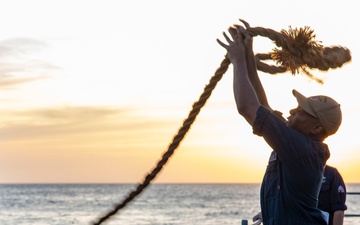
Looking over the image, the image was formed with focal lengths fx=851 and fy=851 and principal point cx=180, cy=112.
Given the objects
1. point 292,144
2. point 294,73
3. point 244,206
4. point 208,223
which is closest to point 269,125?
point 292,144

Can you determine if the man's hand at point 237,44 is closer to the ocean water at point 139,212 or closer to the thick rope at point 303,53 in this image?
the thick rope at point 303,53

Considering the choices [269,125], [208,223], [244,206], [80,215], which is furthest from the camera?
[244,206]

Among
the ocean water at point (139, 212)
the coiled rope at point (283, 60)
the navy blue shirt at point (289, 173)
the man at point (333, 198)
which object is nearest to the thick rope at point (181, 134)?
the coiled rope at point (283, 60)

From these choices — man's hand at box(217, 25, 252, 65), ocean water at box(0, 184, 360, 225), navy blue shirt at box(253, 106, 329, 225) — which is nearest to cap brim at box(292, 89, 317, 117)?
navy blue shirt at box(253, 106, 329, 225)

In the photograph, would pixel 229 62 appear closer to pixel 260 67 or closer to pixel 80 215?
pixel 260 67

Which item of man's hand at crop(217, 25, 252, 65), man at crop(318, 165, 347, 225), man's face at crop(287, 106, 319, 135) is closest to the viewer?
man's hand at crop(217, 25, 252, 65)

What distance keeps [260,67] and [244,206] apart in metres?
67.7

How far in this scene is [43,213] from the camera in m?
64.1

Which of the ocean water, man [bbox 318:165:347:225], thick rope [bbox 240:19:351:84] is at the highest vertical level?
thick rope [bbox 240:19:351:84]

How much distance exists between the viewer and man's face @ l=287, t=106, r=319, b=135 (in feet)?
11.9

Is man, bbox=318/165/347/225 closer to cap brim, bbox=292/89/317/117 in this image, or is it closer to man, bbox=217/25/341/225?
man, bbox=217/25/341/225

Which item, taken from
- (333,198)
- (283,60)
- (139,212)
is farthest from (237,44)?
(139,212)

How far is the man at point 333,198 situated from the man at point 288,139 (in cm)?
243

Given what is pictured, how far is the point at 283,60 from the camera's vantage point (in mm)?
3787
